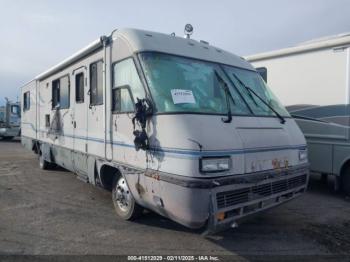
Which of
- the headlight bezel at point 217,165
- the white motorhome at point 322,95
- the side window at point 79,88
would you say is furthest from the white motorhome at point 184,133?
the white motorhome at point 322,95

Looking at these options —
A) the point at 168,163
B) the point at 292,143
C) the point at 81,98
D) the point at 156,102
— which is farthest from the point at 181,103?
the point at 81,98

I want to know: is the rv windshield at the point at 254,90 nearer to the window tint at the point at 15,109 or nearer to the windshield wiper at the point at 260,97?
the windshield wiper at the point at 260,97

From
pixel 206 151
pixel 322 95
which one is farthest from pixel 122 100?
pixel 322 95

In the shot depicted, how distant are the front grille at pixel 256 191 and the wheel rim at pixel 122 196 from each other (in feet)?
5.76

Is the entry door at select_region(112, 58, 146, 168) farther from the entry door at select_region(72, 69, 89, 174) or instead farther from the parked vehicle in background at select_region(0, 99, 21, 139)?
the parked vehicle in background at select_region(0, 99, 21, 139)

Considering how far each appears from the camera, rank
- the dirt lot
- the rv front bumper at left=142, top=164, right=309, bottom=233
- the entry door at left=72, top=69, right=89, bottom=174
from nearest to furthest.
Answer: the rv front bumper at left=142, top=164, right=309, bottom=233 → the dirt lot → the entry door at left=72, top=69, right=89, bottom=174

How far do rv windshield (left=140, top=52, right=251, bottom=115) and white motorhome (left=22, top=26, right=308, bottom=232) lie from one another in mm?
15

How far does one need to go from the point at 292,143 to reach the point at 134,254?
2658 mm

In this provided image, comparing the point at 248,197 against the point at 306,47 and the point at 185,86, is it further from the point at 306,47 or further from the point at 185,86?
the point at 306,47

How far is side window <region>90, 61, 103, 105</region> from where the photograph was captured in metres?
5.82

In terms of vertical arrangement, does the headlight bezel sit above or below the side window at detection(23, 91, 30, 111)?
below

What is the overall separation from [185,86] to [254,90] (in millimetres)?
1471

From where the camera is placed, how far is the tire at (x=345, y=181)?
7078 millimetres

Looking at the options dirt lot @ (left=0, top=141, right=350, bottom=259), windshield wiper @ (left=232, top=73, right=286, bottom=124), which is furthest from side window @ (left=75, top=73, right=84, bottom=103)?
windshield wiper @ (left=232, top=73, right=286, bottom=124)
